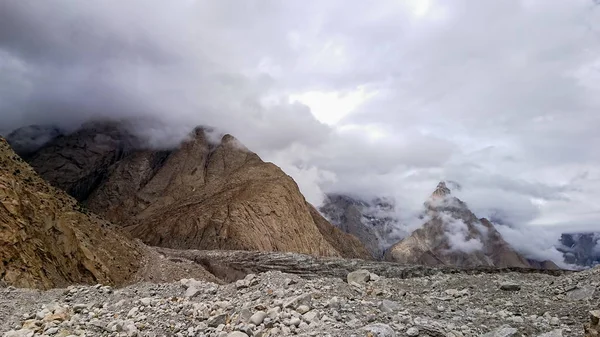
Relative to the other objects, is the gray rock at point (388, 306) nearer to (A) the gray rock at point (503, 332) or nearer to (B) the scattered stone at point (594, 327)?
(A) the gray rock at point (503, 332)

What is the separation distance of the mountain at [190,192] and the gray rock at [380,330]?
66.3 metres

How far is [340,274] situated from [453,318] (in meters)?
46.9

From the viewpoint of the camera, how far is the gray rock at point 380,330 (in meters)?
8.08

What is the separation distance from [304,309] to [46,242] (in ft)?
64.2

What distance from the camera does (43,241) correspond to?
23.1 metres

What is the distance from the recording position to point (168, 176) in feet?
327

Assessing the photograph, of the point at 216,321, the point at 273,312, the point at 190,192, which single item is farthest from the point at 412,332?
the point at 190,192

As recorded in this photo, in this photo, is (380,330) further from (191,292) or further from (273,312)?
(191,292)

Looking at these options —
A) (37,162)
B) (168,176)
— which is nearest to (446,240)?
(168,176)

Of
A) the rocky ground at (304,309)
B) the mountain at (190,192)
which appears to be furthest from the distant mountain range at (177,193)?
the rocky ground at (304,309)

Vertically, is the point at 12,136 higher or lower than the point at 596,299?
higher

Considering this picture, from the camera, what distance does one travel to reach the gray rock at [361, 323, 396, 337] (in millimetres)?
8080

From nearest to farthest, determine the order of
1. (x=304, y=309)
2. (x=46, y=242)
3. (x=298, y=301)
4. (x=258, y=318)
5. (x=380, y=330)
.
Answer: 1. (x=380, y=330)
2. (x=258, y=318)
3. (x=304, y=309)
4. (x=298, y=301)
5. (x=46, y=242)

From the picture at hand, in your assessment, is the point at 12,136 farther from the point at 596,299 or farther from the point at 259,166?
the point at 596,299
